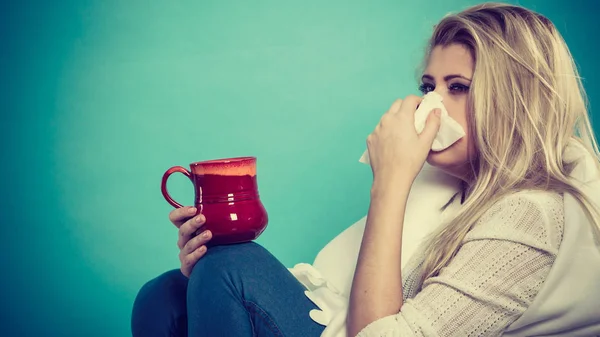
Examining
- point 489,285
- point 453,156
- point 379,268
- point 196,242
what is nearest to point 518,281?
point 489,285

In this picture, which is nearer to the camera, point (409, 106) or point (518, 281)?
point (518, 281)

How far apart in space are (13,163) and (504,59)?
168 centimetres

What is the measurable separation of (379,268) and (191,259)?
1.19 ft

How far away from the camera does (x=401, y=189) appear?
946 mm

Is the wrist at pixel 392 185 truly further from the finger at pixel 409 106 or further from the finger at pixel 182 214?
the finger at pixel 182 214

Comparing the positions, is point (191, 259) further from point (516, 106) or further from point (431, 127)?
point (516, 106)

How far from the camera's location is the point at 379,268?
88 cm

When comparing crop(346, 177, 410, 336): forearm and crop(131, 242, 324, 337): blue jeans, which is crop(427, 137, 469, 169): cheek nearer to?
crop(346, 177, 410, 336): forearm

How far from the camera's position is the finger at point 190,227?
0.98m

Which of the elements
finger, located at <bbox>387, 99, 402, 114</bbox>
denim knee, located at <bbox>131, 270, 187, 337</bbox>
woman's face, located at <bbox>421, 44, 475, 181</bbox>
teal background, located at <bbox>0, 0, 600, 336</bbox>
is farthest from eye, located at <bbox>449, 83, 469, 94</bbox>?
teal background, located at <bbox>0, 0, 600, 336</bbox>

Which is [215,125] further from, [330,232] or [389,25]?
[389,25]

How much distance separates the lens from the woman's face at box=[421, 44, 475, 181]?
1052 mm

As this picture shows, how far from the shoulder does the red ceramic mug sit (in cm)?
36

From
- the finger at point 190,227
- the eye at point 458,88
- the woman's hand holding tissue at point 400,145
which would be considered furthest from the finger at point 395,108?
the finger at point 190,227
